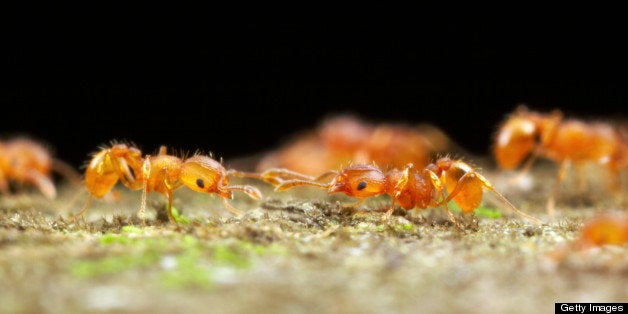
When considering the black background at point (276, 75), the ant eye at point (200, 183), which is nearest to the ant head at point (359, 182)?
the ant eye at point (200, 183)

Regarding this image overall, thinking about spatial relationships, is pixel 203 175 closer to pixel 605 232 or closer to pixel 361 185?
pixel 361 185

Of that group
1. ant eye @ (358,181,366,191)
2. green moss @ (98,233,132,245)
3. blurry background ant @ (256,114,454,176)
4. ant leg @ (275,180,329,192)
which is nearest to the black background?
blurry background ant @ (256,114,454,176)

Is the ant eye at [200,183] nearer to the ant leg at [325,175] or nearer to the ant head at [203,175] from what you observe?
the ant head at [203,175]

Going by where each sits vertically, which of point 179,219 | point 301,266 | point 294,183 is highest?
point 294,183

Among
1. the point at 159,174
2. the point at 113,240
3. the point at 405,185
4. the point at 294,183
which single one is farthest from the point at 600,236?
the point at 159,174

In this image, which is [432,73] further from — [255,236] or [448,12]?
[255,236]
